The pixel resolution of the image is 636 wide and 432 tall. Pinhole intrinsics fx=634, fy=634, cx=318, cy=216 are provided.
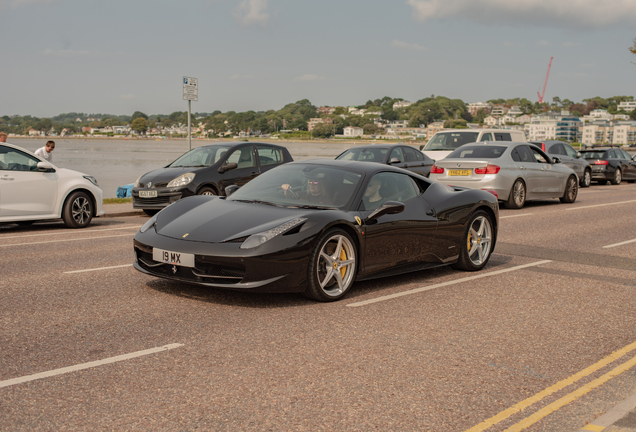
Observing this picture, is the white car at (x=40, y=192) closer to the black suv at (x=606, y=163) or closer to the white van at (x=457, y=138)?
the white van at (x=457, y=138)

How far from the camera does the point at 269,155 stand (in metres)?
16.0

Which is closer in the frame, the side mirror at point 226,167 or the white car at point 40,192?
the white car at point 40,192

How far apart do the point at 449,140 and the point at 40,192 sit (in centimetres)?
1328

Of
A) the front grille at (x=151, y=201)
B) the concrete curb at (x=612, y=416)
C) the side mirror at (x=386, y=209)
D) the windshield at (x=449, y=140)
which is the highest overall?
→ the windshield at (x=449, y=140)

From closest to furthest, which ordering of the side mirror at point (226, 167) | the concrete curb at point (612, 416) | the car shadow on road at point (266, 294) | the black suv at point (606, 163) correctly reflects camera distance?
the concrete curb at point (612, 416) < the car shadow on road at point (266, 294) < the side mirror at point (226, 167) < the black suv at point (606, 163)

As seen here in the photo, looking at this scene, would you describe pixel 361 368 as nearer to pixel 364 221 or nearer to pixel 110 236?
pixel 364 221

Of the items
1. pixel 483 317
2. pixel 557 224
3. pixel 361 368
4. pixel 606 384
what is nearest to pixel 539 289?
pixel 483 317

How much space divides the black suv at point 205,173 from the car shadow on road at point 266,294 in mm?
7919

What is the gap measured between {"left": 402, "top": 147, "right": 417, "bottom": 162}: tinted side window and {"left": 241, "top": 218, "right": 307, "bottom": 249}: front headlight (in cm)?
1323

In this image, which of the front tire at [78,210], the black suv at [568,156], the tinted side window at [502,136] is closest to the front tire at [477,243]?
the front tire at [78,210]

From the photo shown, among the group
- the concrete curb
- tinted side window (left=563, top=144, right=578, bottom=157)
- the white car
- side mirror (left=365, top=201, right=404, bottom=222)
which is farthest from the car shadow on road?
tinted side window (left=563, top=144, right=578, bottom=157)

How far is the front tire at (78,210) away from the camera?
1226cm

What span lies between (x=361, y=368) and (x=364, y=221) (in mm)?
2316

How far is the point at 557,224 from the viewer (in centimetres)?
1290
